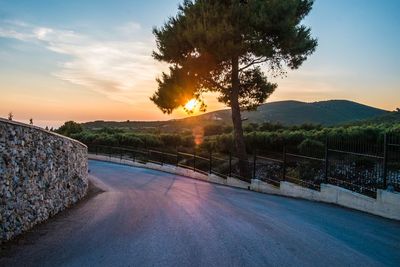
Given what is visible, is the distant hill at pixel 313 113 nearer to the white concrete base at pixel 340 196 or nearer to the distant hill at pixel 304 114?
the distant hill at pixel 304 114

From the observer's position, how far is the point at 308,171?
Result: 1853 cm

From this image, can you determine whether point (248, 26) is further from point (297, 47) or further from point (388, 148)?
point (388, 148)

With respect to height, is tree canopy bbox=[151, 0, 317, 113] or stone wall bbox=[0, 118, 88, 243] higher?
tree canopy bbox=[151, 0, 317, 113]

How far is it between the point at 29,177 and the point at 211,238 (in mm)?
3962

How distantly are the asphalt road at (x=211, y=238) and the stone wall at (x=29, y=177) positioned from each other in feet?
1.54

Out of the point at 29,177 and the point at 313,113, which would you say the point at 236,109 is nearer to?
the point at 29,177

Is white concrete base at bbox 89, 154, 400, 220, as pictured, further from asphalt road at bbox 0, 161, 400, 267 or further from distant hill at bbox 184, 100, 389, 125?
distant hill at bbox 184, 100, 389, 125

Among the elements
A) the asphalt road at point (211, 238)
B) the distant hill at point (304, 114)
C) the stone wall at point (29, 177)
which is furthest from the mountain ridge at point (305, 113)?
the asphalt road at point (211, 238)

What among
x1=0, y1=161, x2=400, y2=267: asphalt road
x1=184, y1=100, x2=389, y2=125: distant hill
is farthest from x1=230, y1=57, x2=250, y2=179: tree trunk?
x1=184, y1=100, x2=389, y2=125: distant hill

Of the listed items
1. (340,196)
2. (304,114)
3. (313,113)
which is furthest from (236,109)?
(313,113)

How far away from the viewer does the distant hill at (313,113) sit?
132000 mm

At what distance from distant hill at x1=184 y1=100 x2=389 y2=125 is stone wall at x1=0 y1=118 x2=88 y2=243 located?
117214 mm

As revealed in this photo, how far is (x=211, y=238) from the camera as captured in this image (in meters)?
8.23

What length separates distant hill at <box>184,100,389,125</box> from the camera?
5197 inches
